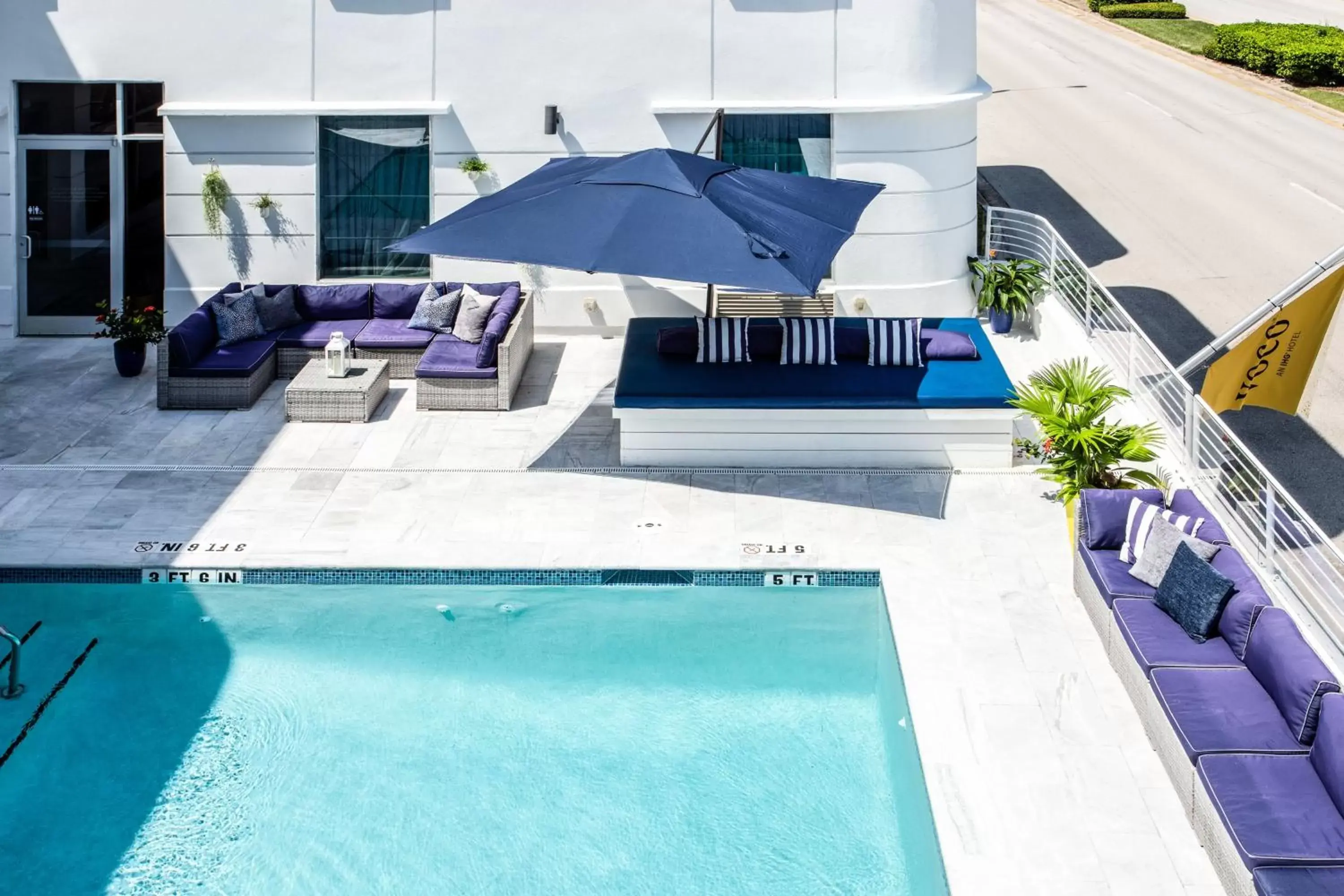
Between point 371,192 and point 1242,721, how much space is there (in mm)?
11721

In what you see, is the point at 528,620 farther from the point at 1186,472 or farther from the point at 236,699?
the point at 1186,472

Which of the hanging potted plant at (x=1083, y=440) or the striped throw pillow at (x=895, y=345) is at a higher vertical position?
the striped throw pillow at (x=895, y=345)

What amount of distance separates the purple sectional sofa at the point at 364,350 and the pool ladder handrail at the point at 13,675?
16.5 feet

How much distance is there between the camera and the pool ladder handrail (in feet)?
30.8

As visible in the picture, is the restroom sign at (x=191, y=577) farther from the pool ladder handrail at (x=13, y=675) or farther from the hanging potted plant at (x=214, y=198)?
the hanging potted plant at (x=214, y=198)

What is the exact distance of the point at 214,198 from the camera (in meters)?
16.2

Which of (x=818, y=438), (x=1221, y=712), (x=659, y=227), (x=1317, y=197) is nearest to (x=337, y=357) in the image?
(x=659, y=227)

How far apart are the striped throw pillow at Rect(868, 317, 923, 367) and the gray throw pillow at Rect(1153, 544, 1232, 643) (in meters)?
4.41

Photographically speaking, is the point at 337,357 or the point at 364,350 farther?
the point at 364,350

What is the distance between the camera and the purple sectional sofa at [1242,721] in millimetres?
6961

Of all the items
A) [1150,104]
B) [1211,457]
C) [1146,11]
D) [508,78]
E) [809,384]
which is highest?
[1146,11]

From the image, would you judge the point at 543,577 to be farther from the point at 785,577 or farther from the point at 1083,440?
the point at 1083,440

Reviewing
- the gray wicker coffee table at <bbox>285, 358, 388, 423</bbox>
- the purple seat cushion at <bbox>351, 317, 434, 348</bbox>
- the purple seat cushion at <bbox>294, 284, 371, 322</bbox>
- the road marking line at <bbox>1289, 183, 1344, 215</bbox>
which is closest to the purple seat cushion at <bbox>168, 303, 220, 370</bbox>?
the gray wicker coffee table at <bbox>285, 358, 388, 423</bbox>

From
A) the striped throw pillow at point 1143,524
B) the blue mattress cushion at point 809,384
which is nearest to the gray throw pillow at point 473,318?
the blue mattress cushion at point 809,384
